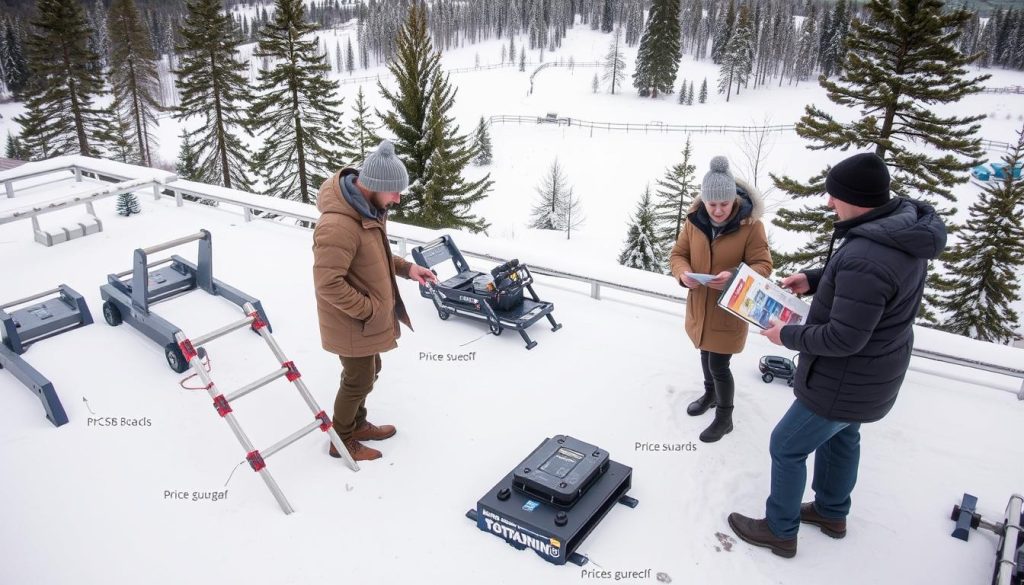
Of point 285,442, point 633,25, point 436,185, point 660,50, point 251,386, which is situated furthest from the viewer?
point 633,25

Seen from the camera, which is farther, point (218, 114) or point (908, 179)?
point (218, 114)

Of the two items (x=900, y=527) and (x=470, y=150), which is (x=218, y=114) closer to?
(x=470, y=150)

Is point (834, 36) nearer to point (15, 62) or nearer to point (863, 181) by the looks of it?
point (863, 181)

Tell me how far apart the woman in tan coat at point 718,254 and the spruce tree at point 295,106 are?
22.0 metres

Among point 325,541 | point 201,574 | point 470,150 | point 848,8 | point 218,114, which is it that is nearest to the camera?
point 201,574

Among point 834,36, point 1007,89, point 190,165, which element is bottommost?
point 190,165

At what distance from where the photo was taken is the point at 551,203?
128 feet

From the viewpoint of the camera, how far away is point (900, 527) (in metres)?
4.06

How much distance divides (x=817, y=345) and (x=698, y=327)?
1.42 meters

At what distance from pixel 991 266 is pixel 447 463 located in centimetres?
2450

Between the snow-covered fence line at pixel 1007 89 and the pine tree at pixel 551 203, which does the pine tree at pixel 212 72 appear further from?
the snow-covered fence line at pixel 1007 89

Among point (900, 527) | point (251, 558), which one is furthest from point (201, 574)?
point (900, 527)

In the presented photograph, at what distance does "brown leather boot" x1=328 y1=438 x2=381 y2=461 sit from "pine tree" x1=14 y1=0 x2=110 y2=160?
30.9 metres

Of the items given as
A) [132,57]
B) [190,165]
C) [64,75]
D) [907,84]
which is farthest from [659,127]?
[64,75]
